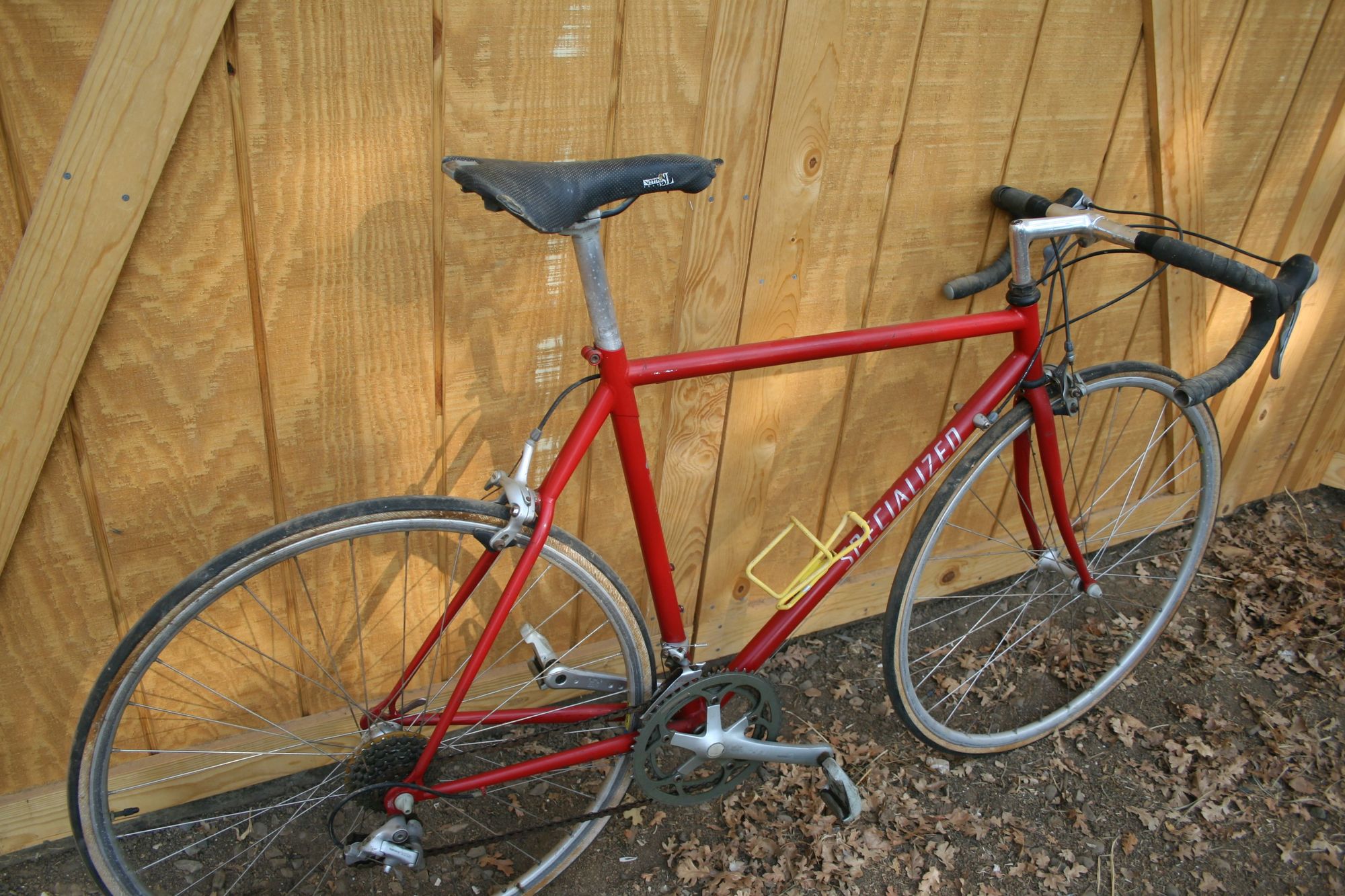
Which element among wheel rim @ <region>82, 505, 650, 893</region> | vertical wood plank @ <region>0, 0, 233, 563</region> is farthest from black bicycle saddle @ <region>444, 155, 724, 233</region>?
wheel rim @ <region>82, 505, 650, 893</region>

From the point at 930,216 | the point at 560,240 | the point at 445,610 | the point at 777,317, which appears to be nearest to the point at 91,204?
the point at 560,240

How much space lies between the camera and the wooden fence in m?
1.75

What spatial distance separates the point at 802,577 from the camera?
232 centimetres

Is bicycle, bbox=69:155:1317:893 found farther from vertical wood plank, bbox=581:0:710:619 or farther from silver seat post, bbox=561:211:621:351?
vertical wood plank, bbox=581:0:710:619

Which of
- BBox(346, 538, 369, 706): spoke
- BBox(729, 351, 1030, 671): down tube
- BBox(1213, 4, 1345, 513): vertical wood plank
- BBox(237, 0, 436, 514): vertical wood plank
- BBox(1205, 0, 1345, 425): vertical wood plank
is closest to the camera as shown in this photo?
BBox(237, 0, 436, 514): vertical wood plank

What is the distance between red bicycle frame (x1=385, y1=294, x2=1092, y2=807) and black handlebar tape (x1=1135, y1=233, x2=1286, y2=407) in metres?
0.30

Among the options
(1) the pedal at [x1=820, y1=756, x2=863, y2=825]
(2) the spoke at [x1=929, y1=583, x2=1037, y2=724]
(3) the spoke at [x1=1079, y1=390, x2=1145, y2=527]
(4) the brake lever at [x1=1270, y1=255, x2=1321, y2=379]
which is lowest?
(2) the spoke at [x1=929, y1=583, x2=1037, y2=724]

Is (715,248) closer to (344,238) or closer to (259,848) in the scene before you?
(344,238)

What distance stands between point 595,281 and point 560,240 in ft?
1.04

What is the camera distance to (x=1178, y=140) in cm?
269

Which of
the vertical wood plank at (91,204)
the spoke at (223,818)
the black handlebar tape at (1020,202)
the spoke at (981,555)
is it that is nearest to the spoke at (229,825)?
the spoke at (223,818)

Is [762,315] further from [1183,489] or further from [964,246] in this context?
[1183,489]

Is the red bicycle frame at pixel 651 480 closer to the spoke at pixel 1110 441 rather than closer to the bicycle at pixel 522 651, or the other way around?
the bicycle at pixel 522 651

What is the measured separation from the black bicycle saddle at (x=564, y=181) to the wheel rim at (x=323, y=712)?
2.31ft
